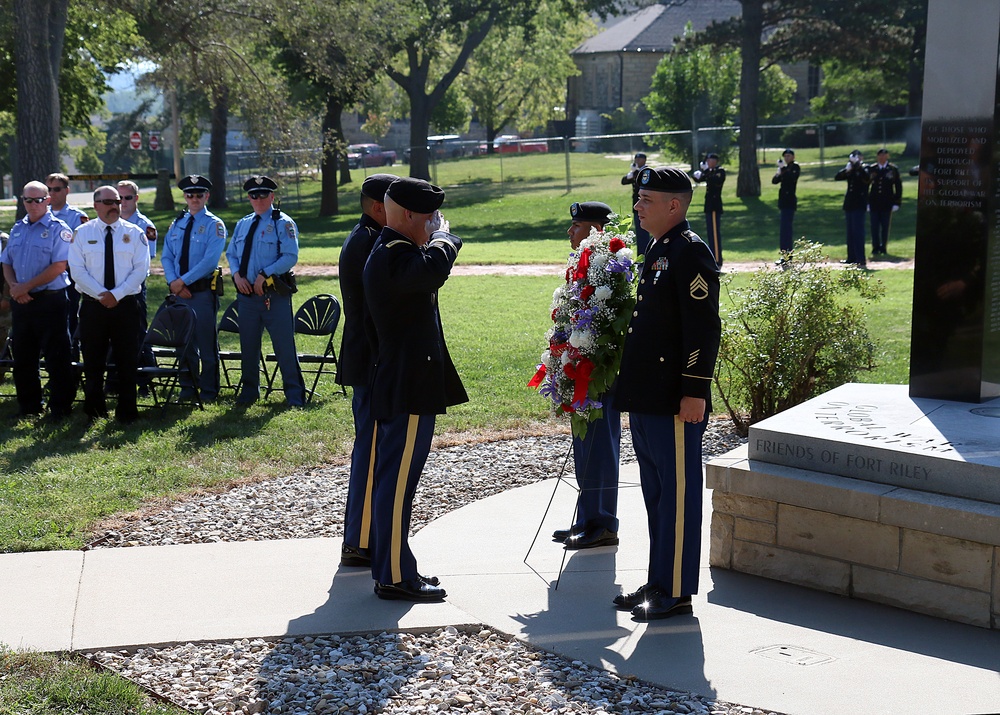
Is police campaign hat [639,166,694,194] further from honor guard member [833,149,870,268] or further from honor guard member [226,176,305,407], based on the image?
honor guard member [833,149,870,268]

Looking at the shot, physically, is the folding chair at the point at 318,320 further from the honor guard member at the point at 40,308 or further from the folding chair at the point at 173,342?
the honor guard member at the point at 40,308

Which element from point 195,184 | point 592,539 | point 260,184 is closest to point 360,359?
point 592,539

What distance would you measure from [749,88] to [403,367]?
30418 millimetres

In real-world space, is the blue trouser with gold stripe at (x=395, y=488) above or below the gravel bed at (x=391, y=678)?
above

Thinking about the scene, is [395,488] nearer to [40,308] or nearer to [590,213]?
[590,213]

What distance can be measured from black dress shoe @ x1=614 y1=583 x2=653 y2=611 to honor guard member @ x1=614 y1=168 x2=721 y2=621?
0.02 meters

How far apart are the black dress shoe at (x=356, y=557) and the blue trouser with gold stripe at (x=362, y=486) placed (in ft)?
0.07

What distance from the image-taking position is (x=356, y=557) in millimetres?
5988

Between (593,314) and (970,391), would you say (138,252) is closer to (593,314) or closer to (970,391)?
(593,314)

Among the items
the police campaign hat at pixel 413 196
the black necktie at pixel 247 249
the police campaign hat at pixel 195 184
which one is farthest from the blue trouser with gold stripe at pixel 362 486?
the police campaign hat at pixel 195 184

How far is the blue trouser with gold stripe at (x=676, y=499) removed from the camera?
516 cm

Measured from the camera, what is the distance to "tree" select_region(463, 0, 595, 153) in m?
61.4

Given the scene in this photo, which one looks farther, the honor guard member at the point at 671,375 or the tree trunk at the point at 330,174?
the tree trunk at the point at 330,174

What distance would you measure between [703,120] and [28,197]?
139 ft
